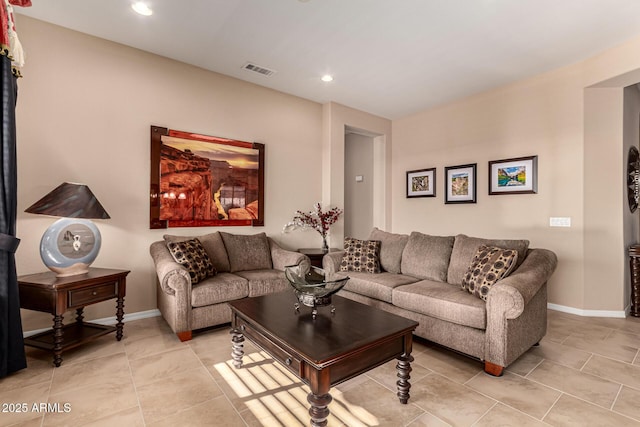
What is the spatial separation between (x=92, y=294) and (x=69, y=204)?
80cm

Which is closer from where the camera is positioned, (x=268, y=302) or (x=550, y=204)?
(x=268, y=302)

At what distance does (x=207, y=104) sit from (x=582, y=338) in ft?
15.9

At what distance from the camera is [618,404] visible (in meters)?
1.93

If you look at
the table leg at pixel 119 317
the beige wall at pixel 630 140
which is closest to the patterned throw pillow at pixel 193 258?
the table leg at pixel 119 317

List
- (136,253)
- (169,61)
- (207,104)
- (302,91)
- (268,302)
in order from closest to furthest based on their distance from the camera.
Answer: (268,302)
(136,253)
(169,61)
(207,104)
(302,91)

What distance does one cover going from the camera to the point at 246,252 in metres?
3.81

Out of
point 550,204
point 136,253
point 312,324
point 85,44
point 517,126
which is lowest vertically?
point 312,324

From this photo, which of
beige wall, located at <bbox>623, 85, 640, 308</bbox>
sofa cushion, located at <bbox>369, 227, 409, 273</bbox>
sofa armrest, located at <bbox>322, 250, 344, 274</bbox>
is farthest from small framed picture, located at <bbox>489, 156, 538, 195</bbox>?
sofa armrest, located at <bbox>322, 250, 344, 274</bbox>

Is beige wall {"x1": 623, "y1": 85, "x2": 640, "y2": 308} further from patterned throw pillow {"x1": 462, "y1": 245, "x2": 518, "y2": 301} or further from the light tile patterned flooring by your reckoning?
patterned throw pillow {"x1": 462, "y1": 245, "x2": 518, "y2": 301}

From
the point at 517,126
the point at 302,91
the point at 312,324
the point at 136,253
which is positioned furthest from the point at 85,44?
the point at 517,126

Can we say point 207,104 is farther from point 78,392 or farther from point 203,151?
point 78,392

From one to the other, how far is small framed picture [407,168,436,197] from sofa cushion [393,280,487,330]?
7.96 feet

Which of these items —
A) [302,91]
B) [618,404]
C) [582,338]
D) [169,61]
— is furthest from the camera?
[302,91]

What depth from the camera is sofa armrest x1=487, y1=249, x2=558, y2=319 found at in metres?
2.15
